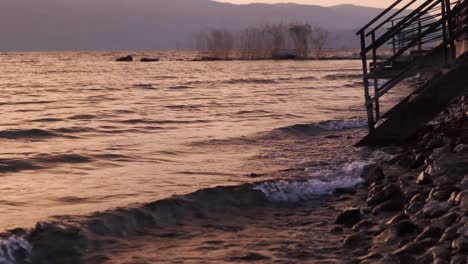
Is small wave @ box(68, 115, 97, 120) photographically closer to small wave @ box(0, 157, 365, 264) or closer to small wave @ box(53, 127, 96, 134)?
small wave @ box(53, 127, 96, 134)

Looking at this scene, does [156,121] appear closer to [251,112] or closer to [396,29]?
[251,112]

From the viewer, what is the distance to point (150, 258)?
568 centimetres

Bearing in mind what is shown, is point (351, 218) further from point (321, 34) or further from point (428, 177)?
point (321, 34)

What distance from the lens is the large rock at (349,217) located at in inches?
255

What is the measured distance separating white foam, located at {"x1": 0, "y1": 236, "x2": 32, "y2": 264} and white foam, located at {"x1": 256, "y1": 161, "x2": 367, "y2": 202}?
3087 mm

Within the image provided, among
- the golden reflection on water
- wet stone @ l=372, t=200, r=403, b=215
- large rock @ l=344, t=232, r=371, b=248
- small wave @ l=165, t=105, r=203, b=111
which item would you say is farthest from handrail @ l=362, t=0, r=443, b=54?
small wave @ l=165, t=105, r=203, b=111

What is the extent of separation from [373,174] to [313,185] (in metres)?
0.81

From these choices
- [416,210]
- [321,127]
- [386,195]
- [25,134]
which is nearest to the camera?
[416,210]

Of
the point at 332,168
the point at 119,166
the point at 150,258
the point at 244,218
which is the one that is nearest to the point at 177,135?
the point at 119,166

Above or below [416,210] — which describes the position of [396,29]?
above

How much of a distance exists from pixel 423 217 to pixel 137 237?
9.02 ft

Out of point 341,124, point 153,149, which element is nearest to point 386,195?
point 153,149

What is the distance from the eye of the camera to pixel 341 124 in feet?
54.0

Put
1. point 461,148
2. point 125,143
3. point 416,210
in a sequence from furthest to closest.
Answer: point 125,143, point 461,148, point 416,210
